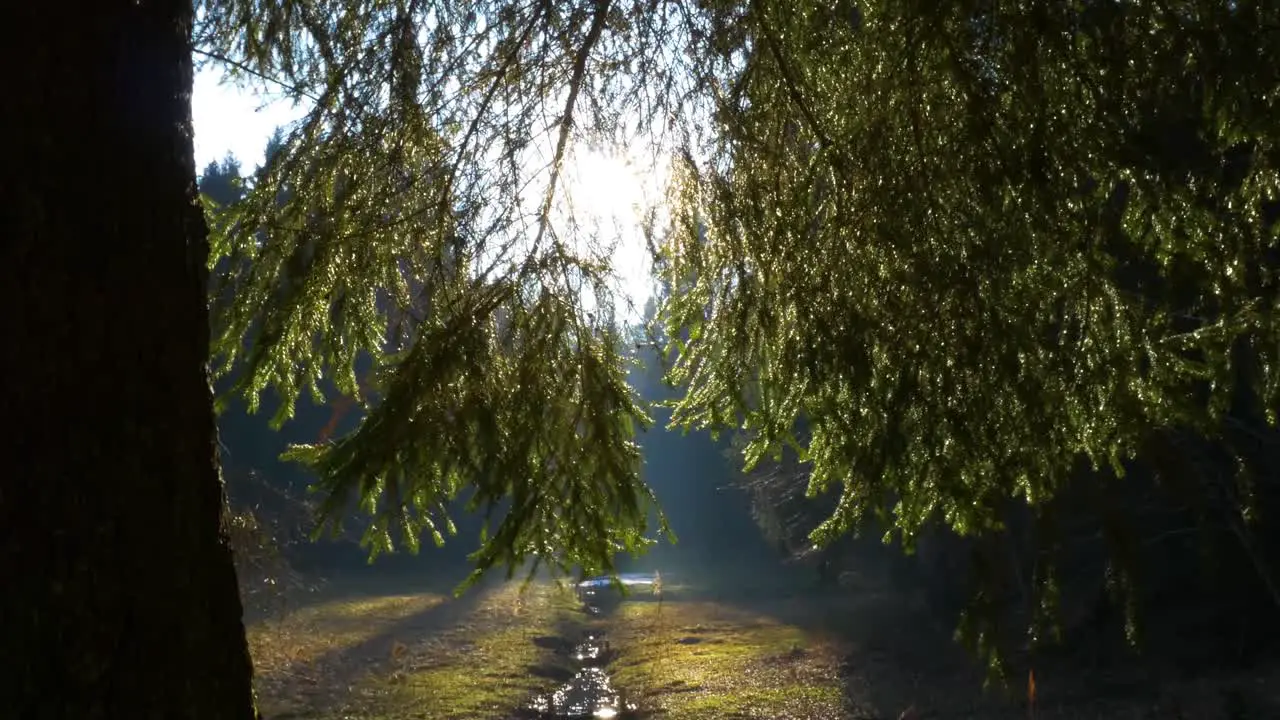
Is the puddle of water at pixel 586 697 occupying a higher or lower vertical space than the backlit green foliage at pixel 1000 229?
lower

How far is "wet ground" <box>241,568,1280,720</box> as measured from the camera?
50.4 feet

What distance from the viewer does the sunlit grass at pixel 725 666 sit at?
53.5 ft

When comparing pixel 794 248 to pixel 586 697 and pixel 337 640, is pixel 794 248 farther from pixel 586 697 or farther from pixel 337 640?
pixel 337 640

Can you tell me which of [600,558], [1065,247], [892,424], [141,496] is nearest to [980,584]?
[892,424]

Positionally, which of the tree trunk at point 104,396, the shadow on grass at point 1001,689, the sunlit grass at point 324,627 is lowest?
the sunlit grass at point 324,627

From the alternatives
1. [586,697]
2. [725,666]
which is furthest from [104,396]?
[725,666]

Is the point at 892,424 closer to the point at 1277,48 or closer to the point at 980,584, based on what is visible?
the point at 980,584

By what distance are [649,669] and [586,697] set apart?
203cm

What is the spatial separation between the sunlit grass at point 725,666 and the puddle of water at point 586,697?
35cm

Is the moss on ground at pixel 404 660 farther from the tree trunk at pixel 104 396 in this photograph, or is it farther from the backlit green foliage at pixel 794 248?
the tree trunk at pixel 104 396

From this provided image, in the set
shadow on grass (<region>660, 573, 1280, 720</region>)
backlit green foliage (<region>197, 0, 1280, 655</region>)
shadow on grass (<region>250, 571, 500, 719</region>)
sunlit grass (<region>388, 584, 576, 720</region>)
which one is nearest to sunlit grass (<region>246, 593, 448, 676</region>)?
shadow on grass (<region>250, 571, 500, 719</region>)

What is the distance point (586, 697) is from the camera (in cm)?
1762

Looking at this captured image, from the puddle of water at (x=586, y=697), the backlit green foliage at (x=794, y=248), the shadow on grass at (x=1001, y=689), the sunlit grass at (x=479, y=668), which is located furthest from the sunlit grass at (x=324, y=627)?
the backlit green foliage at (x=794, y=248)

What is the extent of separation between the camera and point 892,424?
10.6 feet
